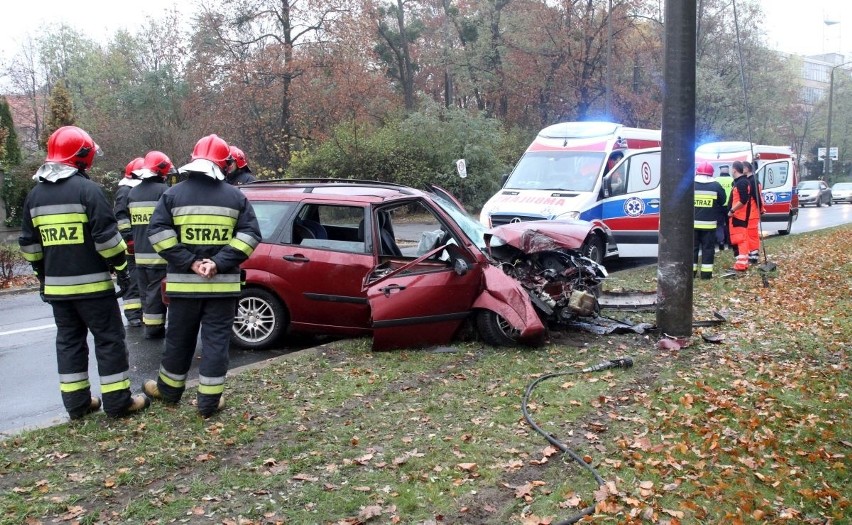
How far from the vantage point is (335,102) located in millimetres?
28531

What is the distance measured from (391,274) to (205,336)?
221cm

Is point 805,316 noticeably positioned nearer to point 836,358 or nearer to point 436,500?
point 836,358

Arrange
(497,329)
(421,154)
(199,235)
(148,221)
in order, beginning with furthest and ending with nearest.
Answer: (421,154) < (148,221) < (497,329) < (199,235)

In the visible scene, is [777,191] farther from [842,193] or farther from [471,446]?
[842,193]

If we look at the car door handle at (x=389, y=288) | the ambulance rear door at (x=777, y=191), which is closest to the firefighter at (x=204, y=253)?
the car door handle at (x=389, y=288)

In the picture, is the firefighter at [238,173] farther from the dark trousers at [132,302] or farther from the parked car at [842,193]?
the parked car at [842,193]

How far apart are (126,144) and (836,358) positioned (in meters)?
23.8

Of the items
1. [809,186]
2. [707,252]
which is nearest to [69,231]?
[707,252]

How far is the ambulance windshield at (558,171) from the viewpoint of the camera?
13.1 meters

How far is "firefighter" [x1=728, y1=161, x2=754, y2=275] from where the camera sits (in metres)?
12.3

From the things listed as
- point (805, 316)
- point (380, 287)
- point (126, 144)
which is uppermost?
point (126, 144)

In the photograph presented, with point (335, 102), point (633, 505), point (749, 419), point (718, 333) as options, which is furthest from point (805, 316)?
point (335, 102)

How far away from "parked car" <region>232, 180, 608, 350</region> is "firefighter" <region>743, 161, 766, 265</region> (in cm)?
548

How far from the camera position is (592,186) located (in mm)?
12977
